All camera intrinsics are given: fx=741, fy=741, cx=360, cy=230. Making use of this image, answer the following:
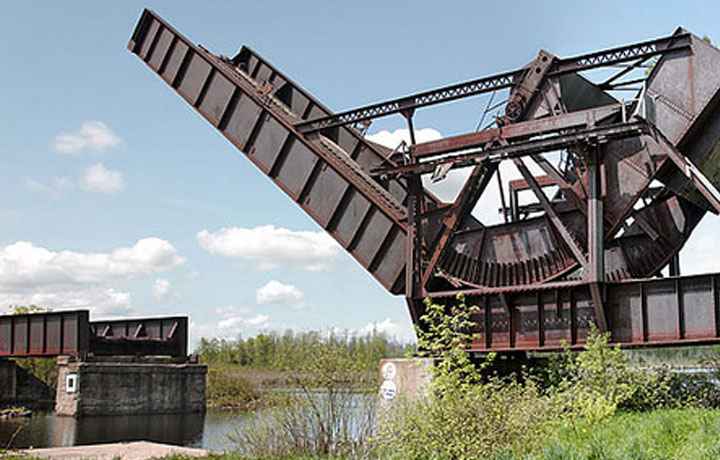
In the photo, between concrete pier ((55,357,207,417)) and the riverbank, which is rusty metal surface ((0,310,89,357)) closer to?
concrete pier ((55,357,207,417))

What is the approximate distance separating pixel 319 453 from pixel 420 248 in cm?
763

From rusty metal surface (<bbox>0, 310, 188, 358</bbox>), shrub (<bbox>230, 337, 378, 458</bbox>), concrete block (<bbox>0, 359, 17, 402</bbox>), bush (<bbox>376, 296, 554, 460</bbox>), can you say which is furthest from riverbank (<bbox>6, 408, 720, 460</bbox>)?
concrete block (<bbox>0, 359, 17, 402</bbox>)

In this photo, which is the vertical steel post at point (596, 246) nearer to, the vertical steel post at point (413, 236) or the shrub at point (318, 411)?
the vertical steel post at point (413, 236)

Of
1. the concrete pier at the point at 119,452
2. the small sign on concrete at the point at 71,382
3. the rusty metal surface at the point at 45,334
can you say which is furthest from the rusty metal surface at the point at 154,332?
the concrete pier at the point at 119,452

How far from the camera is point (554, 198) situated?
63.4 ft

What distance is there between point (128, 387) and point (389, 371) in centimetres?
2168

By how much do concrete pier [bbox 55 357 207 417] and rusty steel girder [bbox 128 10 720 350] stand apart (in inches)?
684

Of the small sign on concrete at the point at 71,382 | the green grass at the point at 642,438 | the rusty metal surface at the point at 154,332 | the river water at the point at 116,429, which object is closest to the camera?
the green grass at the point at 642,438

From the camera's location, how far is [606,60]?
642 inches

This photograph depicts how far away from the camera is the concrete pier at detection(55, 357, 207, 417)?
3341 centimetres

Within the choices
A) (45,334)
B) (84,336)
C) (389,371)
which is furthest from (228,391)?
(389,371)

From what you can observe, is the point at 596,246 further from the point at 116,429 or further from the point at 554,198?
the point at 116,429

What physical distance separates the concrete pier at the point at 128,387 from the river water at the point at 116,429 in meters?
0.78

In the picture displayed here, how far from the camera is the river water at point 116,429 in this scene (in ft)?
80.5
